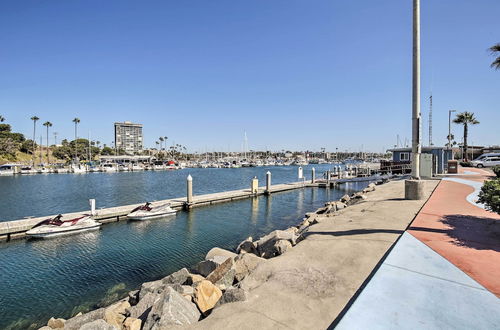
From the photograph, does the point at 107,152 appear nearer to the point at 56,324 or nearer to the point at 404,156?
the point at 404,156

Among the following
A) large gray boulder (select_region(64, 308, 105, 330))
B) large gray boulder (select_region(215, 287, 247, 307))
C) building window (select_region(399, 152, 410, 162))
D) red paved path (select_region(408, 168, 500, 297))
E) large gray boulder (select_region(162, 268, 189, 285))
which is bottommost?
large gray boulder (select_region(64, 308, 105, 330))

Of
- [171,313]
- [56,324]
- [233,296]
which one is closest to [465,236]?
[233,296]

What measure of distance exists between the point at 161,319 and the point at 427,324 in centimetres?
430

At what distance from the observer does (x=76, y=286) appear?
10586 millimetres

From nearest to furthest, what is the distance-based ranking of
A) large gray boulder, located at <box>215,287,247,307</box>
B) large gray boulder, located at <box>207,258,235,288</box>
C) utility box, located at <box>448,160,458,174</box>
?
large gray boulder, located at <box>215,287,247,307</box>, large gray boulder, located at <box>207,258,235,288</box>, utility box, located at <box>448,160,458,174</box>

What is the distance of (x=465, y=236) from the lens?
7355mm

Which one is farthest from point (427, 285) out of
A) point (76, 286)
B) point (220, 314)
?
point (76, 286)

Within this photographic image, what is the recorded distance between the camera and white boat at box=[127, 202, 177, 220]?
2042cm

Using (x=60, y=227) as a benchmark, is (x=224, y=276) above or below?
above

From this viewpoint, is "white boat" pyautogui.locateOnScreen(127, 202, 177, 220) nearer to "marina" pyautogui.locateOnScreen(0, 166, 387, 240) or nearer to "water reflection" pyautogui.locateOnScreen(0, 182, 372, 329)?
"marina" pyautogui.locateOnScreen(0, 166, 387, 240)

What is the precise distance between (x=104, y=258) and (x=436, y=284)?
1415cm

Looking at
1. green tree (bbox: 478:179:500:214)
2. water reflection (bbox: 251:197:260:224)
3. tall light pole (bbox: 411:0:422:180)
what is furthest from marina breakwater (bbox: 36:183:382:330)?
water reflection (bbox: 251:197:260:224)

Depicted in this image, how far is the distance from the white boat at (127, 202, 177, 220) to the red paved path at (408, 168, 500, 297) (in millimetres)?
18093

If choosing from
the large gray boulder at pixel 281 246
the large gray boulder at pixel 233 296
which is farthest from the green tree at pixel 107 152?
the large gray boulder at pixel 233 296
